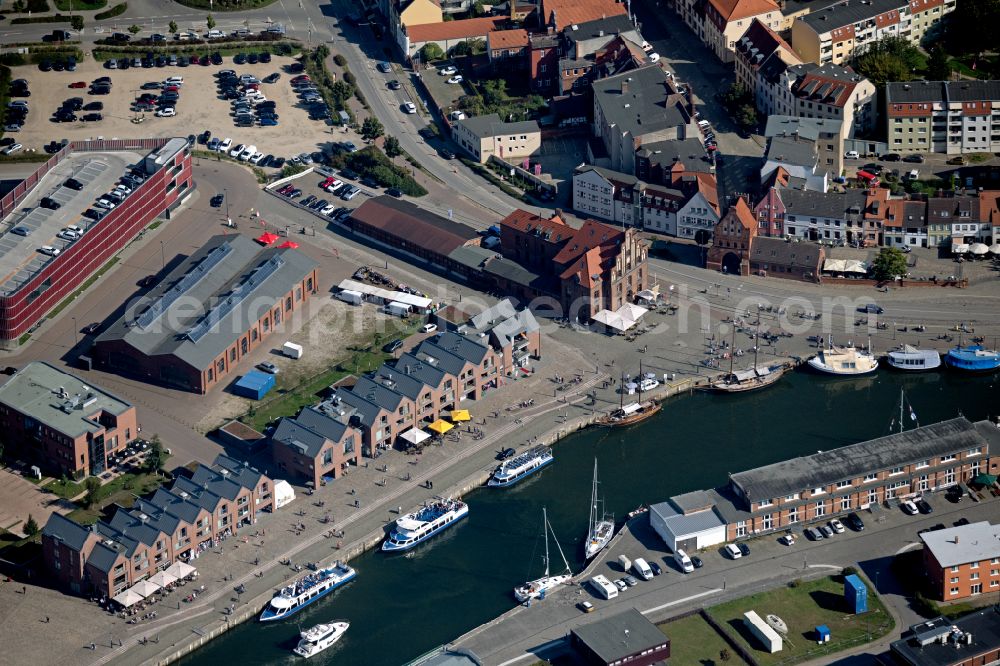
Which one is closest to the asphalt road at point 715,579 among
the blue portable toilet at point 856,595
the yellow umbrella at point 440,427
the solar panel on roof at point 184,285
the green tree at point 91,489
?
the blue portable toilet at point 856,595

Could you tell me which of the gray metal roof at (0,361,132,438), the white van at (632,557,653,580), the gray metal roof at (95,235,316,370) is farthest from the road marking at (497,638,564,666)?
the gray metal roof at (95,235,316,370)

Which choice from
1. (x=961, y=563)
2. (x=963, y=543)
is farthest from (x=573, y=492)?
(x=961, y=563)

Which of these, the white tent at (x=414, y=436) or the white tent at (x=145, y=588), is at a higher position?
the white tent at (x=414, y=436)

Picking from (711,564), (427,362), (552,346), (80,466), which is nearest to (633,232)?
(552,346)

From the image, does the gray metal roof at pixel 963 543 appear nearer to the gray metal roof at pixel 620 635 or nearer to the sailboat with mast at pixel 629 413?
the gray metal roof at pixel 620 635

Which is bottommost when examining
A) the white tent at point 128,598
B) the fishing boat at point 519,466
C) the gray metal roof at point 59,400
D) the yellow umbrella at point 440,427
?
the white tent at point 128,598

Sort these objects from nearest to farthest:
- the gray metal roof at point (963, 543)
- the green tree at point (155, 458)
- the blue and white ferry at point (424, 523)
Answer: the gray metal roof at point (963, 543), the blue and white ferry at point (424, 523), the green tree at point (155, 458)

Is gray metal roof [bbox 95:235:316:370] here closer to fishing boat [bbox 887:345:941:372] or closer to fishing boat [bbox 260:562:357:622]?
fishing boat [bbox 260:562:357:622]

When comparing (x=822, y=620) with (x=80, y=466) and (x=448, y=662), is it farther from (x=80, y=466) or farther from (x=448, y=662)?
(x=80, y=466)
